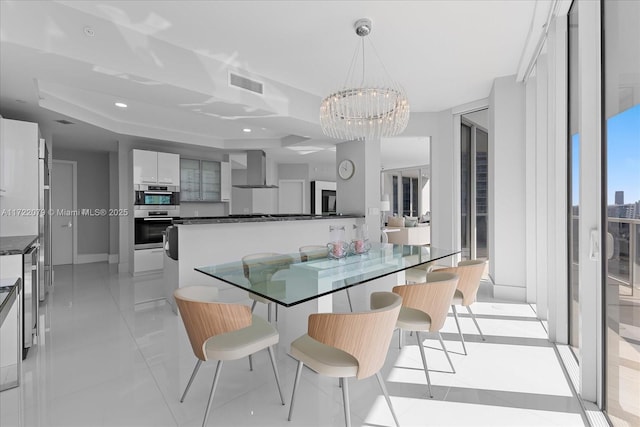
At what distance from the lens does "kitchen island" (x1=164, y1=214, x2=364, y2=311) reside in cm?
359

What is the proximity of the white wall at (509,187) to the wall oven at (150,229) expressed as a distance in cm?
547

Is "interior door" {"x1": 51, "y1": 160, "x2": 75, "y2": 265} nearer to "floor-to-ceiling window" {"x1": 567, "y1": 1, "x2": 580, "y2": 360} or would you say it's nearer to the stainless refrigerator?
the stainless refrigerator

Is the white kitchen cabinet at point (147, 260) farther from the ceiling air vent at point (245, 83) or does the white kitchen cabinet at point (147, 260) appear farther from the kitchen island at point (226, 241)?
the ceiling air vent at point (245, 83)

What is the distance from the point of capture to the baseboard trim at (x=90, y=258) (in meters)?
6.61

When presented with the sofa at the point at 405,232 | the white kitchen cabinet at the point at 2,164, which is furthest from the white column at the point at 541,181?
the white kitchen cabinet at the point at 2,164

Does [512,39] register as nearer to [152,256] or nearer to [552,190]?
[552,190]

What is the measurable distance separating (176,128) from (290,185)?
3.87 m

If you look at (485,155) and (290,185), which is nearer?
(485,155)

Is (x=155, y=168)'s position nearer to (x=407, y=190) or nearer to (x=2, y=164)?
(x=2, y=164)

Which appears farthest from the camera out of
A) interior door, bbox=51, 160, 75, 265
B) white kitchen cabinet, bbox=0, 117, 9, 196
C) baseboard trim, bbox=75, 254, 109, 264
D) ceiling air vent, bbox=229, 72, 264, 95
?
baseboard trim, bbox=75, 254, 109, 264

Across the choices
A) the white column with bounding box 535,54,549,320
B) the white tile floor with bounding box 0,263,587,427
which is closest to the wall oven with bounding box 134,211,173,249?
the white tile floor with bounding box 0,263,587,427

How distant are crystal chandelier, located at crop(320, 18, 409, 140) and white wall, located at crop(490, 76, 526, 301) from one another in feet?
5.36

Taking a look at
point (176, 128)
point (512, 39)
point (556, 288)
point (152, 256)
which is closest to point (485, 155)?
point (512, 39)

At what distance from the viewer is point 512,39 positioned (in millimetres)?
3014
